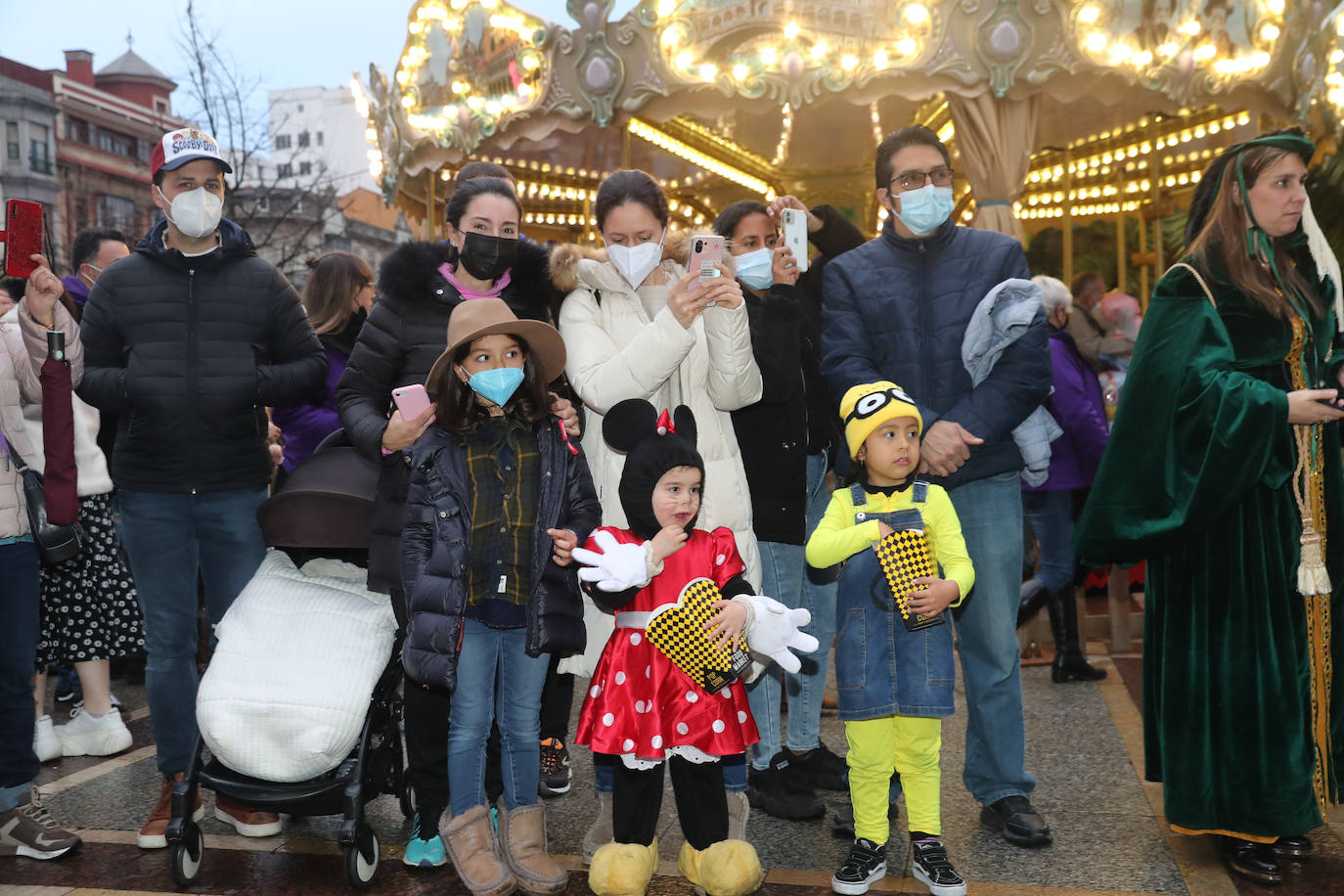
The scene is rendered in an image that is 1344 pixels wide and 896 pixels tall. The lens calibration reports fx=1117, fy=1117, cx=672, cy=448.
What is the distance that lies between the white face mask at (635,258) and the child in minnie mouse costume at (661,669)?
51cm

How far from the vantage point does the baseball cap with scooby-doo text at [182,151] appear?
3.81 meters

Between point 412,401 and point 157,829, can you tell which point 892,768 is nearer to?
Answer: point 412,401

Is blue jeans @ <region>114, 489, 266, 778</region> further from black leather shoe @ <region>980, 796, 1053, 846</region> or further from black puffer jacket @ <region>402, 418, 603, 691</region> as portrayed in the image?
black leather shoe @ <region>980, 796, 1053, 846</region>

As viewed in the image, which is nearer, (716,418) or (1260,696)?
(1260,696)

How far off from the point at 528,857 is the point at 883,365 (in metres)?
1.94

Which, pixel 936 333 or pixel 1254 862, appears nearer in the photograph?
pixel 1254 862

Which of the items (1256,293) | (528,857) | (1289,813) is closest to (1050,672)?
(1289,813)

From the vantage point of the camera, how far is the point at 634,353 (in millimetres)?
3357

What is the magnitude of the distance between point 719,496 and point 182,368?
1.92 m

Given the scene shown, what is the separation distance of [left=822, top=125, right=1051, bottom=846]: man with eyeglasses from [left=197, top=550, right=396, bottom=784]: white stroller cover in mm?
1748

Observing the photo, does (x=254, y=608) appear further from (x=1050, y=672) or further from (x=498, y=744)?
(x=1050, y=672)

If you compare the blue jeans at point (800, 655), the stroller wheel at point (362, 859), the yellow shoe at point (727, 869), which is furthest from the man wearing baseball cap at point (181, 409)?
the blue jeans at point (800, 655)

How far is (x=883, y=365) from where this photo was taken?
3775 millimetres

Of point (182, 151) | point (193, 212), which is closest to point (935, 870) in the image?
point (193, 212)
